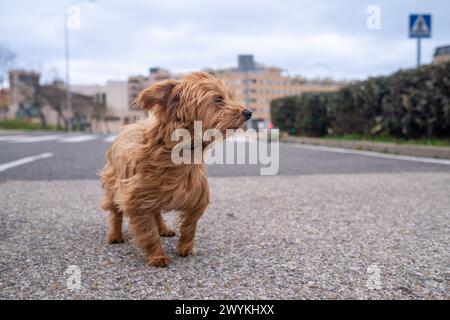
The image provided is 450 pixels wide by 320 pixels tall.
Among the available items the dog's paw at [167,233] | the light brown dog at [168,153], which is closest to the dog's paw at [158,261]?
the light brown dog at [168,153]

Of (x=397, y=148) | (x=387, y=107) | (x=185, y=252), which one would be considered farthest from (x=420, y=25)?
(x=185, y=252)

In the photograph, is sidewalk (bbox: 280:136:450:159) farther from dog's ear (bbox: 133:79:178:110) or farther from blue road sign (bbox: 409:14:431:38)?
dog's ear (bbox: 133:79:178:110)

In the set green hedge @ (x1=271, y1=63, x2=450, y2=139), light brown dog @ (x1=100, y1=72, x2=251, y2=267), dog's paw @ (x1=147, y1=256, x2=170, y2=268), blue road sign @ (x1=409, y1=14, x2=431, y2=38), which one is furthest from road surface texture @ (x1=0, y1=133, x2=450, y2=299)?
blue road sign @ (x1=409, y1=14, x2=431, y2=38)

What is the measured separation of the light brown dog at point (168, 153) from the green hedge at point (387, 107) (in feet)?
31.0

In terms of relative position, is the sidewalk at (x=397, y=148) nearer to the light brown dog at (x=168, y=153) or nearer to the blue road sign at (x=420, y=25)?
the blue road sign at (x=420, y=25)

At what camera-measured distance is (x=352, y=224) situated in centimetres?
Answer: 383

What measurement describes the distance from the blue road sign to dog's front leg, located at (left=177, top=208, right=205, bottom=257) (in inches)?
417

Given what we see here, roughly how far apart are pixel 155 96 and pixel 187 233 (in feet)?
3.28

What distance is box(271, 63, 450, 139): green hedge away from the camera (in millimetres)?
10812

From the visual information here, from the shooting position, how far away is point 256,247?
3.13 metres

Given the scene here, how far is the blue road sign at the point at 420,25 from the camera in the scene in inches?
440

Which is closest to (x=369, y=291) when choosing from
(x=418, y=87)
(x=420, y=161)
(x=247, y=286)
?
(x=247, y=286)

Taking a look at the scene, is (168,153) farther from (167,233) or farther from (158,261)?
(167,233)

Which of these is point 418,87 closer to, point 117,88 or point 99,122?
point 117,88
